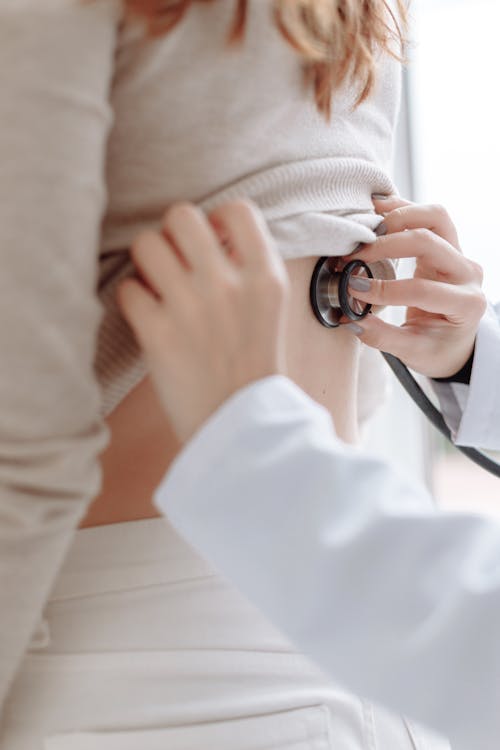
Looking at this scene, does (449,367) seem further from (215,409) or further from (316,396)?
(215,409)

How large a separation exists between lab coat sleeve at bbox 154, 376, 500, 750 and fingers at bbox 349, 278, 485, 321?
280 millimetres

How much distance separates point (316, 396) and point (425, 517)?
246 mm

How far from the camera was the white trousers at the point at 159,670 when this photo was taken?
619 mm

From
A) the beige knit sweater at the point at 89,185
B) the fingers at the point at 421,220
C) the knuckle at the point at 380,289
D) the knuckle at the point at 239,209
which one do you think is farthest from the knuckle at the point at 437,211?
the knuckle at the point at 239,209

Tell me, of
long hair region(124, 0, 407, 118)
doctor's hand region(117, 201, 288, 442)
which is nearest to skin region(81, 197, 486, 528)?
doctor's hand region(117, 201, 288, 442)

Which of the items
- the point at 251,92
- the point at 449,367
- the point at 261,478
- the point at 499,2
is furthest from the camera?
the point at 499,2

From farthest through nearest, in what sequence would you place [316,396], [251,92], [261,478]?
[316,396] → [251,92] → [261,478]

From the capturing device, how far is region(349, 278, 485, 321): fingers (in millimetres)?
790

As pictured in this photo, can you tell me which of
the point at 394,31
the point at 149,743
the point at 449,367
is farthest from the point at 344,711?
the point at 394,31

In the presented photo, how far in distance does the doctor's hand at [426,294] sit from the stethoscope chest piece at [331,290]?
0.8 inches

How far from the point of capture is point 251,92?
62 centimetres

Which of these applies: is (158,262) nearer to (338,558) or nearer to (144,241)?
(144,241)

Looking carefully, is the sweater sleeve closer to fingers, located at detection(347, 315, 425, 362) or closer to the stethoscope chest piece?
the stethoscope chest piece

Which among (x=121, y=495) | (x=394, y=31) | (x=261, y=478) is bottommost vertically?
(x=121, y=495)
